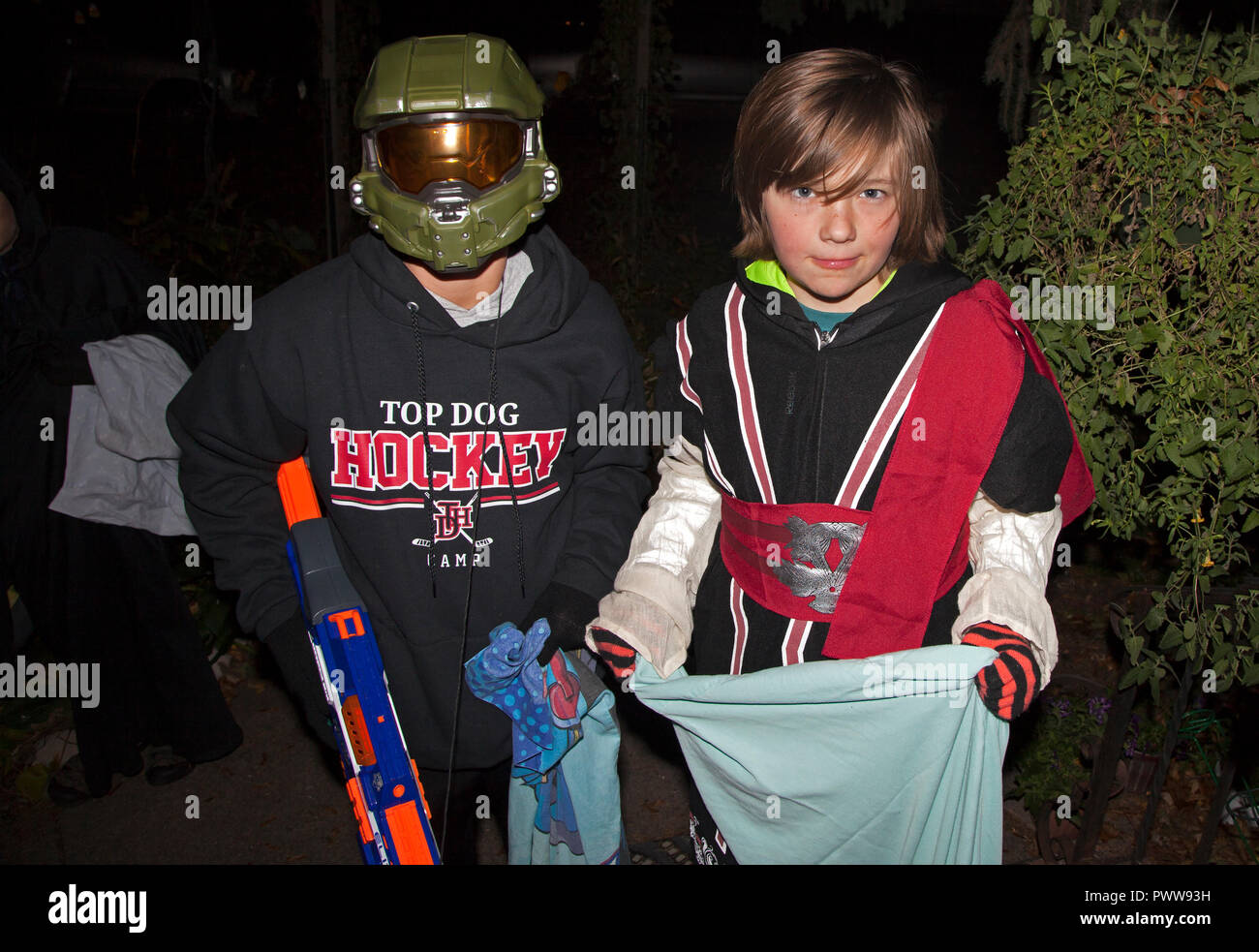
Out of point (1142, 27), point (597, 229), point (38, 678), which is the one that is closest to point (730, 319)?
point (1142, 27)

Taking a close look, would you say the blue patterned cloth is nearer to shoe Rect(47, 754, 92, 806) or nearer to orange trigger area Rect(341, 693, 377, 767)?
orange trigger area Rect(341, 693, 377, 767)

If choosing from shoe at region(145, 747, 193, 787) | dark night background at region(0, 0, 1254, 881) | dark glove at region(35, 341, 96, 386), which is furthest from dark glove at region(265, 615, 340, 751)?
shoe at region(145, 747, 193, 787)

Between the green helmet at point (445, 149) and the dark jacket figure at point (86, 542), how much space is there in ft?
5.75

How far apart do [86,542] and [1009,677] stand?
11.1ft

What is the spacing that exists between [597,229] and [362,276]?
17.2 ft

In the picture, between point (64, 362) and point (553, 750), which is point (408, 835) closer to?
point (553, 750)

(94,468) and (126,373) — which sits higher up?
(126,373)

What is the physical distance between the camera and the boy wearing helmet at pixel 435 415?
7.05ft

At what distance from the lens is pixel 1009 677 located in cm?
185

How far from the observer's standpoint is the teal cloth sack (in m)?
1.93

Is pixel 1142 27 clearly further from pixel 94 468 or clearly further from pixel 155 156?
pixel 155 156

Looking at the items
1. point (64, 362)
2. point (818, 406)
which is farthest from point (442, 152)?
point (64, 362)

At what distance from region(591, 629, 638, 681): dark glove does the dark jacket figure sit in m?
2.26

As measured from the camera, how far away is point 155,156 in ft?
17.8
